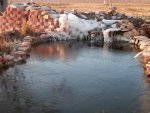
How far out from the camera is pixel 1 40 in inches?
571

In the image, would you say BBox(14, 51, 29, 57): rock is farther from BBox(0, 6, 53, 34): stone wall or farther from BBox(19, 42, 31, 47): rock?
BBox(0, 6, 53, 34): stone wall

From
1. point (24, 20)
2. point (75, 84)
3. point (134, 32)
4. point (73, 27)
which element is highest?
point (24, 20)

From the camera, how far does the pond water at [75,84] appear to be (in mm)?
8977

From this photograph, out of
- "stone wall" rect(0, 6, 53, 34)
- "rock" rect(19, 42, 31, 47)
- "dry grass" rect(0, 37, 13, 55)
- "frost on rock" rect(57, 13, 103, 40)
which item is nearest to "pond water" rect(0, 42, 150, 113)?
"rock" rect(19, 42, 31, 47)

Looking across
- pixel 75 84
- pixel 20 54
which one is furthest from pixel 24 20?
pixel 75 84

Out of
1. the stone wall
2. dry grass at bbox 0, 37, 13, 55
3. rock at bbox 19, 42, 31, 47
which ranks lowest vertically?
rock at bbox 19, 42, 31, 47

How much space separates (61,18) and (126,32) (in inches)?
112

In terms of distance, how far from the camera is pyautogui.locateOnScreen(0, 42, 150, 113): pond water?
8.98m

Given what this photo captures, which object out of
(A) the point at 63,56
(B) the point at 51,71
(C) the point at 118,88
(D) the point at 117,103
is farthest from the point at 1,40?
(D) the point at 117,103

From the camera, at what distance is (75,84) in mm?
10648

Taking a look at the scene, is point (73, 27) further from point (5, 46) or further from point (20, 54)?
point (20, 54)

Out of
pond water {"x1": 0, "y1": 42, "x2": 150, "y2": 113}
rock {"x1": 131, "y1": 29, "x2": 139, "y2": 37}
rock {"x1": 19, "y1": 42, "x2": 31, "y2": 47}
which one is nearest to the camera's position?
pond water {"x1": 0, "y1": 42, "x2": 150, "y2": 113}

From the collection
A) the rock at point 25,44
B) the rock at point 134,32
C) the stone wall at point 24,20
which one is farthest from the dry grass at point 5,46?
the rock at point 134,32

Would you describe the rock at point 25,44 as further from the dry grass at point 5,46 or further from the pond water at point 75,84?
the dry grass at point 5,46
